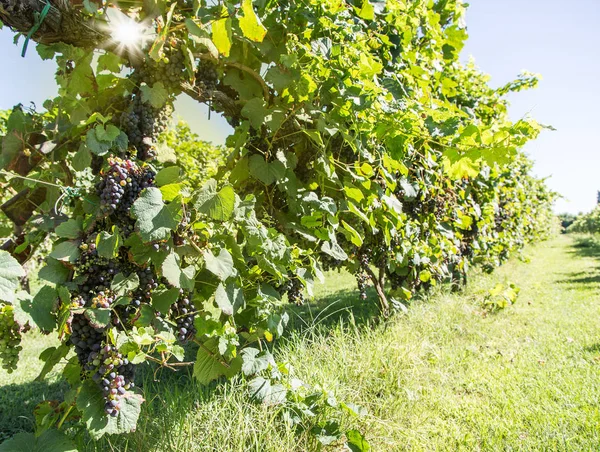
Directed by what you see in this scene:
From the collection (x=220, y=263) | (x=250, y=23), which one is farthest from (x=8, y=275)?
(x=250, y=23)

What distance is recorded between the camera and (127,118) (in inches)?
77.8

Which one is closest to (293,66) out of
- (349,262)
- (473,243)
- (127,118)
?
(127,118)

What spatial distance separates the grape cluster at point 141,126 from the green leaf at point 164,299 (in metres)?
0.62

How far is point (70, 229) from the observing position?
70.6 inches

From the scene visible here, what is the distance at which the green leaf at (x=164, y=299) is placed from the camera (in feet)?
6.06

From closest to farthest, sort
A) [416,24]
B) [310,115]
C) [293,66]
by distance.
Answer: [293,66], [310,115], [416,24]

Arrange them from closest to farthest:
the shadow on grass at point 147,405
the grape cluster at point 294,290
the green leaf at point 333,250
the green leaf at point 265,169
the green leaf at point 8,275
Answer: the green leaf at point 8,275
the shadow on grass at point 147,405
the green leaf at point 265,169
the green leaf at point 333,250
the grape cluster at point 294,290

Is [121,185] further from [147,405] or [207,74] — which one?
[147,405]

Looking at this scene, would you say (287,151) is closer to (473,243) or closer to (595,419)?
(595,419)

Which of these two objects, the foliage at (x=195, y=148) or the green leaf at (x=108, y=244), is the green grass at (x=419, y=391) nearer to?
the green leaf at (x=108, y=244)

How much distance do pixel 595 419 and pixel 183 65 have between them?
321cm

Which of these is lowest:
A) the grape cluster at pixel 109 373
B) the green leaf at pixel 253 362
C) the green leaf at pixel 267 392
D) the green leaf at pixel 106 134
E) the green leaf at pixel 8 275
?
the green leaf at pixel 267 392

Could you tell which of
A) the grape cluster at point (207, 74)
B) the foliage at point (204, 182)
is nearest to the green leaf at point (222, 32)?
the foliage at point (204, 182)

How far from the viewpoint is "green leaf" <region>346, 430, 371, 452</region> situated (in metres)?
2.22
